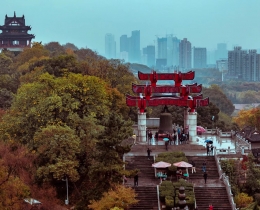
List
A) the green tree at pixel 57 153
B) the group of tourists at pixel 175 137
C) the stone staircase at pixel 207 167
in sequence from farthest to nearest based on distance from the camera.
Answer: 1. the group of tourists at pixel 175 137
2. the stone staircase at pixel 207 167
3. the green tree at pixel 57 153

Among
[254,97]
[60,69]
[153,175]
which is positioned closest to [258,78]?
[254,97]

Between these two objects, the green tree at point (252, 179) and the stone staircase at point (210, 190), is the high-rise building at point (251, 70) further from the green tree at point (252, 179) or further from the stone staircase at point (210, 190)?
the stone staircase at point (210, 190)

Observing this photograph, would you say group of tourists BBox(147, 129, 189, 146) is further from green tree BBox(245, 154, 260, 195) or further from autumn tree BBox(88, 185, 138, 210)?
autumn tree BBox(88, 185, 138, 210)

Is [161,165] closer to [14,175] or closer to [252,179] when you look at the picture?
[252,179]

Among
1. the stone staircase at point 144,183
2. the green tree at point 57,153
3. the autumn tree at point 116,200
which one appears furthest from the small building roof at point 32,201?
the stone staircase at point 144,183

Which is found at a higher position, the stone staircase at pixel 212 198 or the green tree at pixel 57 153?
the green tree at pixel 57 153
